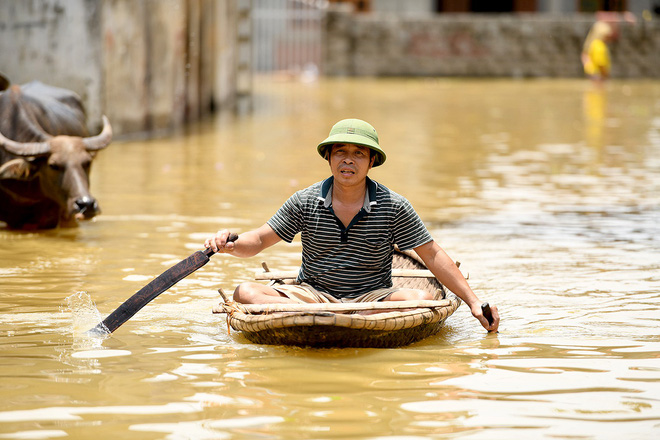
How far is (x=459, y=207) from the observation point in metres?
10.7

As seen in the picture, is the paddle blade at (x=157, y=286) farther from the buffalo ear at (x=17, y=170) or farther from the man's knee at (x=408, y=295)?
the buffalo ear at (x=17, y=170)

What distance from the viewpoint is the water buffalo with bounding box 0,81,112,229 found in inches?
360

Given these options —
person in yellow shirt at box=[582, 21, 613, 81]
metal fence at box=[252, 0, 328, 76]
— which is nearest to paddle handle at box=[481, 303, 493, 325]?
person in yellow shirt at box=[582, 21, 613, 81]

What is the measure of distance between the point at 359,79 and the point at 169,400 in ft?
96.2

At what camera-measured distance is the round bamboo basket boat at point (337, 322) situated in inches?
209

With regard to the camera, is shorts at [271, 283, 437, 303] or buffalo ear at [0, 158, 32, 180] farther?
buffalo ear at [0, 158, 32, 180]

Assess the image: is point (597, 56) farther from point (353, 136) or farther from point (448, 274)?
point (353, 136)

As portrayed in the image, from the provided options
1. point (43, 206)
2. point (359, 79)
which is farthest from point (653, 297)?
point (359, 79)

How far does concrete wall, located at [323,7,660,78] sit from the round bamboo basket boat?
2884 centimetres

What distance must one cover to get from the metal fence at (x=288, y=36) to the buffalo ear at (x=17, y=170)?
23943mm

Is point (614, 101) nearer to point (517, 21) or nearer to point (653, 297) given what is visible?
point (517, 21)

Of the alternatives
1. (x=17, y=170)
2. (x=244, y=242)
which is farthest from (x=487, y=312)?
(x=17, y=170)

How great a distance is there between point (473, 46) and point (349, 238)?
95.9 ft

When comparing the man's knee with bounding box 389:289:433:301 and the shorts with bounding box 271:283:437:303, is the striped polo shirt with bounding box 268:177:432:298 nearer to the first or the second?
the shorts with bounding box 271:283:437:303
